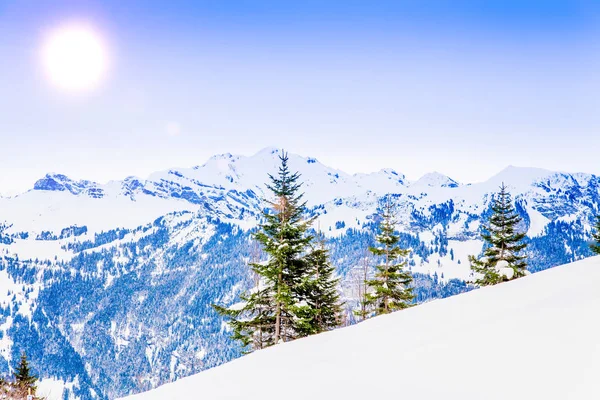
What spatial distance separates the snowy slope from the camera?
489 cm

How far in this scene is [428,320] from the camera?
9336mm

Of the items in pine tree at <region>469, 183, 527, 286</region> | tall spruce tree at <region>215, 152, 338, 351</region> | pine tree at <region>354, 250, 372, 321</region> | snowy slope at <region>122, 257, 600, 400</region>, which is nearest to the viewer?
snowy slope at <region>122, 257, 600, 400</region>

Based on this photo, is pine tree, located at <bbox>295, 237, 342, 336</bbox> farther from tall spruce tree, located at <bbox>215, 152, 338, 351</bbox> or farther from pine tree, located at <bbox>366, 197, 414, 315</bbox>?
pine tree, located at <bbox>366, 197, 414, 315</bbox>

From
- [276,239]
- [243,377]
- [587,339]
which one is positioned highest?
[276,239]

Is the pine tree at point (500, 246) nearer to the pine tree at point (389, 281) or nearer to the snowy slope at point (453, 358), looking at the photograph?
the pine tree at point (389, 281)

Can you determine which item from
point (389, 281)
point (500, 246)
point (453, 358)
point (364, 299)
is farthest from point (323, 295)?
point (453, 358)

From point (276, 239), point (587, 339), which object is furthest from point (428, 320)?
point (276, 239)

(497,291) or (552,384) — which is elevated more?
(497,291)

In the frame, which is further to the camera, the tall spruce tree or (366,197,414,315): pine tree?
(366,197,414,315): pine tree

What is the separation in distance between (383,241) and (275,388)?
1944 cm

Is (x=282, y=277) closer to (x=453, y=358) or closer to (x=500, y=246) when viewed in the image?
(x=453, y=358)

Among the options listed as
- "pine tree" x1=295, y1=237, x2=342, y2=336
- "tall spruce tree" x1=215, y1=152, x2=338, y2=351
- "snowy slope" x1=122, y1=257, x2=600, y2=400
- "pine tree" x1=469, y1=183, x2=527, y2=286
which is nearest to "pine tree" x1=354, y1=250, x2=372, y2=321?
"pine tree" x1=295, y1=237, x2=342, y2=336

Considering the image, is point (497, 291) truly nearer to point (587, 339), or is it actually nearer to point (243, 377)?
point (587, 339)

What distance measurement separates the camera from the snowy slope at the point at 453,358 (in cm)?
489
